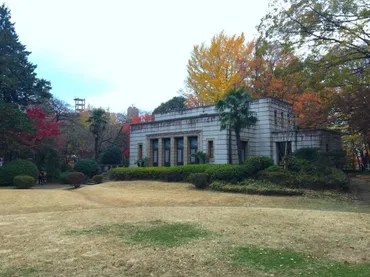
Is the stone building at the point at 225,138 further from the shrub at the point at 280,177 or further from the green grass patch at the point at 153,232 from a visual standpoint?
the green grass patch at the point at 153,232

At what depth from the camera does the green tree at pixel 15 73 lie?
2591cm

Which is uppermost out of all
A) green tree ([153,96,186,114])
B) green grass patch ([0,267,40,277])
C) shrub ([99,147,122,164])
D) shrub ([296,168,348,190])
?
green tree ([153,96,186,114])

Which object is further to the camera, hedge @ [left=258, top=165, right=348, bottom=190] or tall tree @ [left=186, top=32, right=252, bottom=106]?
tall tree @ [left=186, top=32, right=252, bottom=106]

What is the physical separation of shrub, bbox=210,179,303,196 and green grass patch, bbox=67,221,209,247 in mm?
8760

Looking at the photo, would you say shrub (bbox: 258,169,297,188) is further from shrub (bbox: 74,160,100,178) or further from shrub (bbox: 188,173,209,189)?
shrub (bbox: 74,160,100,178)

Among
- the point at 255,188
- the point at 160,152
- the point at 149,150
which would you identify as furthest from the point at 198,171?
the point at 149,150

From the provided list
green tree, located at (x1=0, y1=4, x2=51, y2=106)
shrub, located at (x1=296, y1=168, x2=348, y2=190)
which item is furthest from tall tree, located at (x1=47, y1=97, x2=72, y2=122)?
shrub, located at (x1=296, y1=168, x2=348, y2=190)

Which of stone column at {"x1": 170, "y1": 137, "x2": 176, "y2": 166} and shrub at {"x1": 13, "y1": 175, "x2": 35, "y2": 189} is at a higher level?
stone column at {"x1": 170, "y1": 137, "x2": 176, "y2": 166}

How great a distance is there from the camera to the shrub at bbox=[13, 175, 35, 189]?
2186 centimetres

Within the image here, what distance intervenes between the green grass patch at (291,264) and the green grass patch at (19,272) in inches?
133

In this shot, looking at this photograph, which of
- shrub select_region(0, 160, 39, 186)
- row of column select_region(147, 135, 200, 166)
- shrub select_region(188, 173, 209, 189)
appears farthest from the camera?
row of column select_region(147, 135, 200, 166)

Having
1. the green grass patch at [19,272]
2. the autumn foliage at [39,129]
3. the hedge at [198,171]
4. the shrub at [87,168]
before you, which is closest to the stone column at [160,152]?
the hedge at [198,171]

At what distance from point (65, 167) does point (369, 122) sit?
27.8m

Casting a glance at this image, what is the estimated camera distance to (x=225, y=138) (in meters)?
25.3
